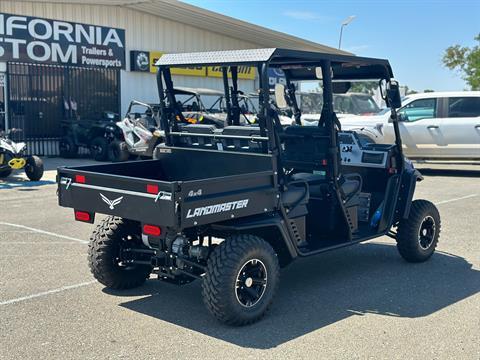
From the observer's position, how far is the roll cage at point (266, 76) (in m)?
5.08

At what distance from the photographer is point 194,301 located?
17.6 feet

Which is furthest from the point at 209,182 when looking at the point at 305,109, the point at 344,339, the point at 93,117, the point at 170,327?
the point at 93,117

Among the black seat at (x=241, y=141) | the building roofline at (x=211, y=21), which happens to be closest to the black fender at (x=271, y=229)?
the black seat at (x=241, y=141)

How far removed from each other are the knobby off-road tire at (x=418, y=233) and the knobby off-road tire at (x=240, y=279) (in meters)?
2.00

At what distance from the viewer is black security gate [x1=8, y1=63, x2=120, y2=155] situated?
58.5 feet

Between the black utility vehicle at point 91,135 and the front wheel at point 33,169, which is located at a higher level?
the black utility vehicle at point 91,135

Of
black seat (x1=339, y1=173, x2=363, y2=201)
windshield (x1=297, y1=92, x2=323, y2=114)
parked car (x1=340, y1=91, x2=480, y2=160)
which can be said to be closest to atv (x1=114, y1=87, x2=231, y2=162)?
parked car (x1=340, y1=91, x2=480, y2=160)

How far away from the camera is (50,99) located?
18656 millimetres

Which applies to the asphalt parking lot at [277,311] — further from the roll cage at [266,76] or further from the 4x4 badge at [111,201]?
the roll cage at [266,76]

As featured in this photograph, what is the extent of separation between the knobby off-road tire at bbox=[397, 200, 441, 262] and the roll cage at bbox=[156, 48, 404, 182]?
1.55 ft

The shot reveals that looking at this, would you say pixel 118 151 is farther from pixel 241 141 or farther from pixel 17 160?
pixel 241 141

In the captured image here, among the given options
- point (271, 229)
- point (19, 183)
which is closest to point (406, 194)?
point (271, 229)

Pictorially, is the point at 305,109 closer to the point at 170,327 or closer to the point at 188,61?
the point at 188,61

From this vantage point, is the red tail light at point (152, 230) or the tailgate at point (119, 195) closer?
the tailgate at point (119, 195)
